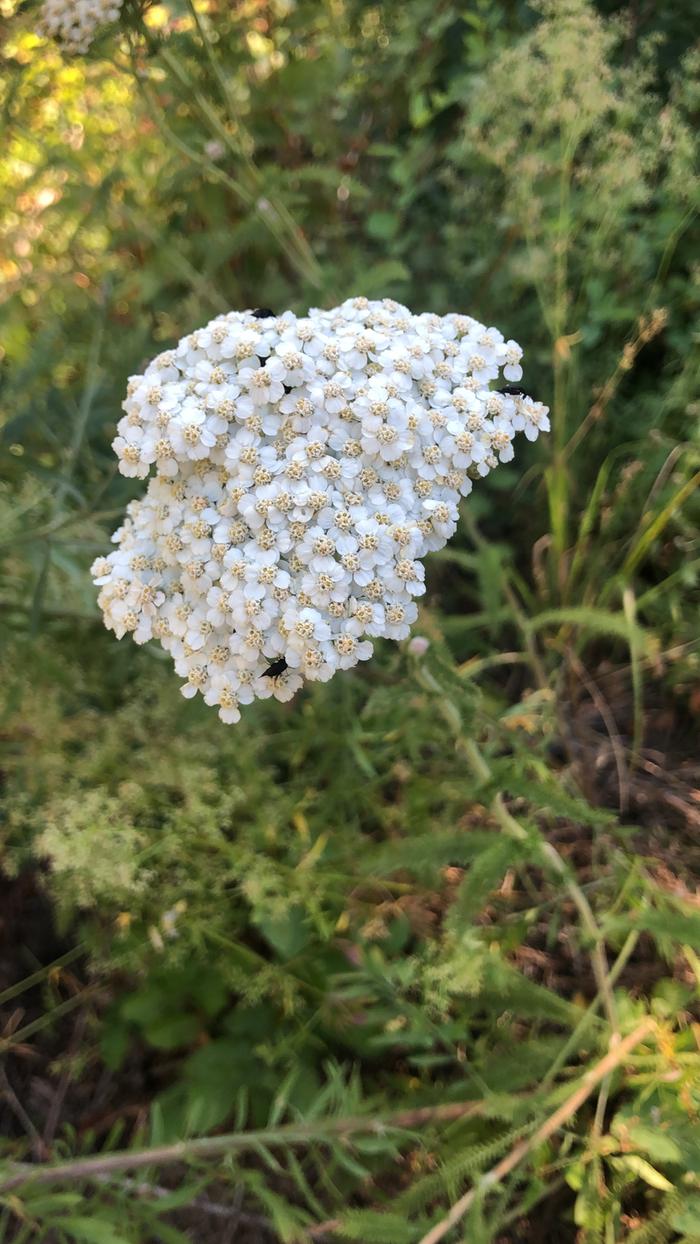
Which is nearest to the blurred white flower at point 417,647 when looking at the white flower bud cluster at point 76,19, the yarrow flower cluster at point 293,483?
the yarrow flower cluster at point 293,483

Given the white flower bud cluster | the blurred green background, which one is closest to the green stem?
the blurred green background

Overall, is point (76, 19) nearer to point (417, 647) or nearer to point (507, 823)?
point (417, 647)

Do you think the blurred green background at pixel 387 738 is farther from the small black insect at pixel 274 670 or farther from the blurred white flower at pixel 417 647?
the small black insect at pixel 274 670

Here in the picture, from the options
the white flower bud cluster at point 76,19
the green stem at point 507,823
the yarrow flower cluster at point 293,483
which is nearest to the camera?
the yarrow flower cluster at point 293,483

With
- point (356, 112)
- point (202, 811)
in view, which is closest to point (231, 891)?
point (202, 811)

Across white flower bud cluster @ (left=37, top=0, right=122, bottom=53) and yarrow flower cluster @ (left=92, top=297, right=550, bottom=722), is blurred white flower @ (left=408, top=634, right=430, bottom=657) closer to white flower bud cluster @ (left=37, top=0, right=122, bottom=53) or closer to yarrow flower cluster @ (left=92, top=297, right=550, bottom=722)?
yarrow flower cluster @ (left=92, top=297, right=550, bottom=722)

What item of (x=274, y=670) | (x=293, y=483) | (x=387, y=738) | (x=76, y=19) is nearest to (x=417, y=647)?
(x=274, y=670)
